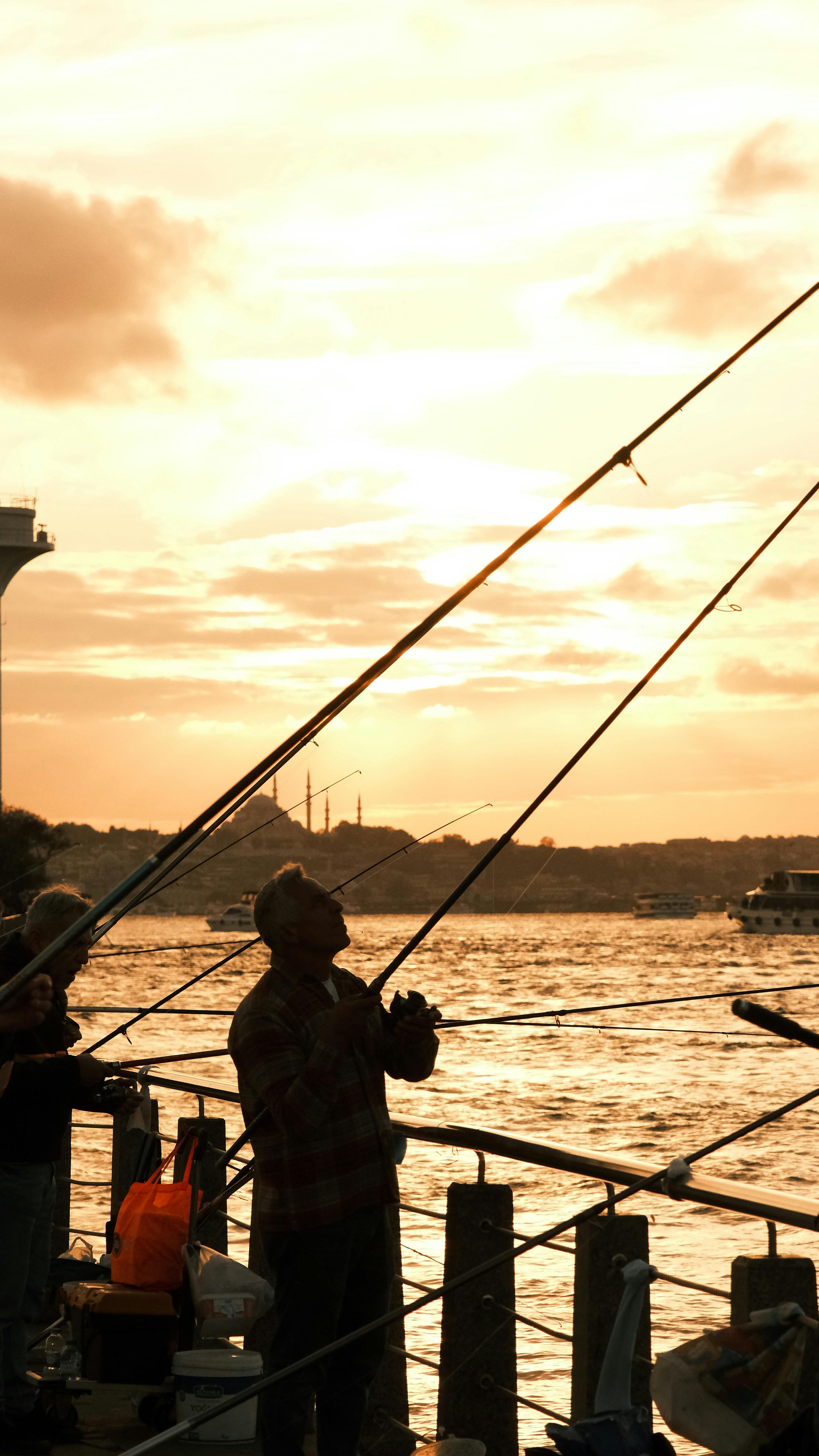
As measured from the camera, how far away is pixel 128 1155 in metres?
6.04

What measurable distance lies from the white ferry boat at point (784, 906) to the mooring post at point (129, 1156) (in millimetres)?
121232

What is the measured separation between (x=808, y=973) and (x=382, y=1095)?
8182cm

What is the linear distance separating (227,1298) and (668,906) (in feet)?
575

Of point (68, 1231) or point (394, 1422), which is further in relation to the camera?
point (68, 1231)

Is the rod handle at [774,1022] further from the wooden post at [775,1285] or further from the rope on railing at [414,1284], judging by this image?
the rope on railing at [414,1284]

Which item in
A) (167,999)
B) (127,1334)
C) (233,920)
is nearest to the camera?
(127,1334)

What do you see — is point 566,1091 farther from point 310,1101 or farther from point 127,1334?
point 310,1101

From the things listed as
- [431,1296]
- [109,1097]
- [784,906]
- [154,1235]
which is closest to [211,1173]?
[109,1097]

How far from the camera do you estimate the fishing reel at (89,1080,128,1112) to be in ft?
15.4

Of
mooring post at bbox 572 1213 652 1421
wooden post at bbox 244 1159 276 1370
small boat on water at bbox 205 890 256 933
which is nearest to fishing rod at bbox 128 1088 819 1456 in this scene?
mooring post at bbox 572 1213 652 1421

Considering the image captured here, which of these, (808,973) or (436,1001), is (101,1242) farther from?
A: (808,973)

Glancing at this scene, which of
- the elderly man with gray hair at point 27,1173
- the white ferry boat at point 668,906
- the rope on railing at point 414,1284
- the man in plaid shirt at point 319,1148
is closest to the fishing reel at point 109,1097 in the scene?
the elderly man with gray hair at point 27,1173

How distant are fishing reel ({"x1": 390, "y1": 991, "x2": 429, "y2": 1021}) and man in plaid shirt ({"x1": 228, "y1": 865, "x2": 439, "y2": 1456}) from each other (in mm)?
17

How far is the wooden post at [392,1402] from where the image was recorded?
14.0 feet
